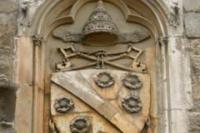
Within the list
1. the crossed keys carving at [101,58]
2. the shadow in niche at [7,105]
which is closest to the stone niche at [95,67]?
the crossed keys carving at [101,58]

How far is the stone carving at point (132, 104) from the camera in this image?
5.24 m

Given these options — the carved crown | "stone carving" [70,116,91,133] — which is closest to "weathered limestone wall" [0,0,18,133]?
"stone carving" [70,116,91,133]

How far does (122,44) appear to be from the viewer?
5.55m

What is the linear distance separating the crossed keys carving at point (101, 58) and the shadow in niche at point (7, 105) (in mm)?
587

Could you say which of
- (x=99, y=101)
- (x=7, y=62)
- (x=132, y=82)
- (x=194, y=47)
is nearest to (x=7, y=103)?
(x=7, y=62)

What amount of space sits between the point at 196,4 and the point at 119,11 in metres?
0.68

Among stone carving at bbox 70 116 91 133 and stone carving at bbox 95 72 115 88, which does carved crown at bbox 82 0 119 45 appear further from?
stone carving at bbox 70 116 91 133

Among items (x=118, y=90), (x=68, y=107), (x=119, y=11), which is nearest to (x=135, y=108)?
(x=118, y=90)

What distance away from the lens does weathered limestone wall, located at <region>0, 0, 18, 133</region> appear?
4953mm

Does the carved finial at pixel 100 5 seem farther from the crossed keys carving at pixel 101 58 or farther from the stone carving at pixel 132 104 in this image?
the stone carving at pixel 132 104

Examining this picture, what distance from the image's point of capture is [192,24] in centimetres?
542

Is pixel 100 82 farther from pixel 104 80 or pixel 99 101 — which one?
pixel 99 101

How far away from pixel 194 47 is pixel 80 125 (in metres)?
1.14

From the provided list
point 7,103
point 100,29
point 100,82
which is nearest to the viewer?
point 7,103
